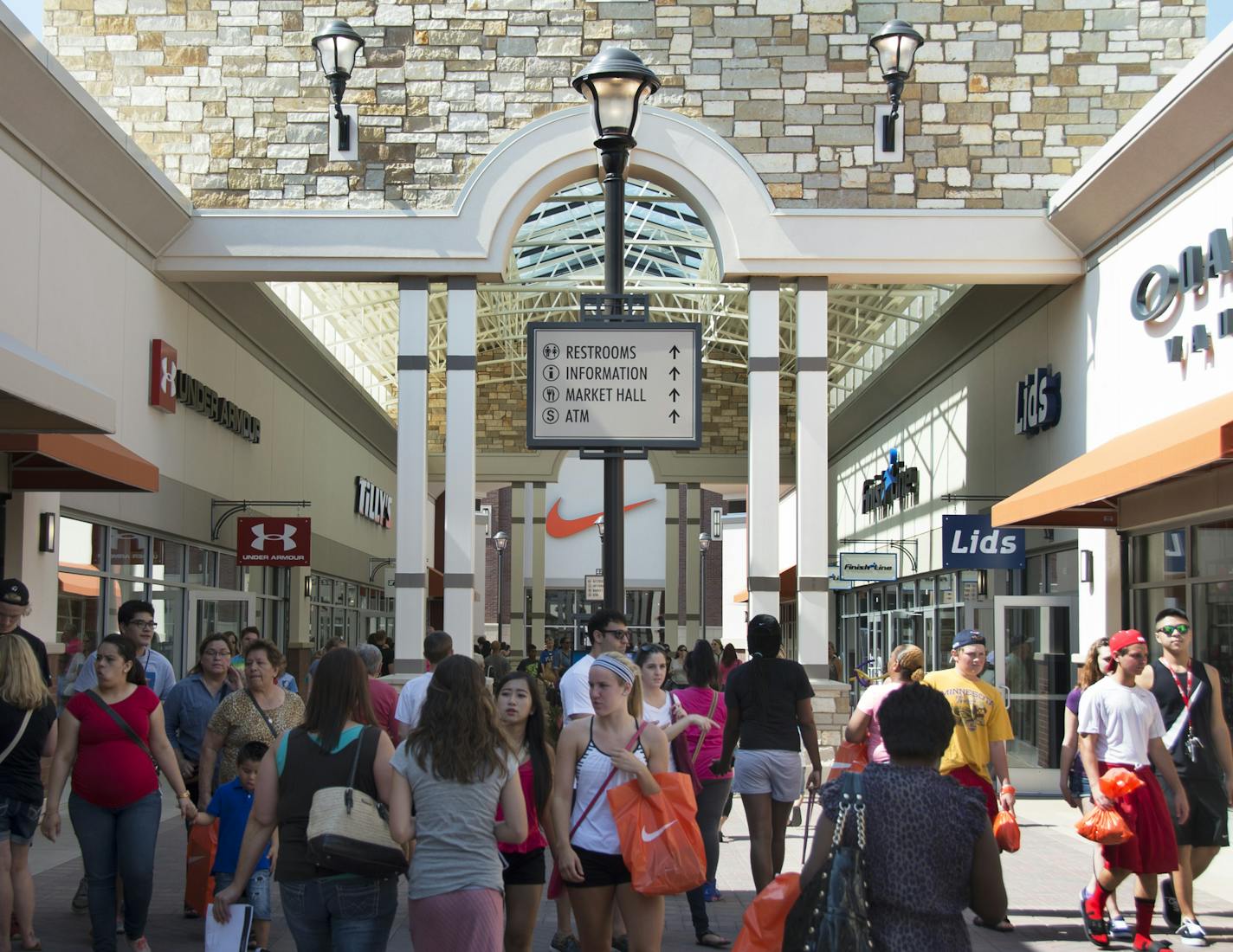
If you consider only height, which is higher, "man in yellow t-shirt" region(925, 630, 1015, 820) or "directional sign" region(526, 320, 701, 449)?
"directional sign" region(526, 320, 701, 449)

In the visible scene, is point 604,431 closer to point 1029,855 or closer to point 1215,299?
point 1029,855

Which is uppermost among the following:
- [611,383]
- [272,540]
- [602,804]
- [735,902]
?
[611,383]

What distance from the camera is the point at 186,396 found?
18469mm

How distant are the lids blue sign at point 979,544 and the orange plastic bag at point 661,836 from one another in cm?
1227

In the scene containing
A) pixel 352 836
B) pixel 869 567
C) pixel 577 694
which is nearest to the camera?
pixel 352 836

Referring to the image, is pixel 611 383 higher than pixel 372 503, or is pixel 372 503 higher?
pixel 372 503

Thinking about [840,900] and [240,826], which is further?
[240,826]

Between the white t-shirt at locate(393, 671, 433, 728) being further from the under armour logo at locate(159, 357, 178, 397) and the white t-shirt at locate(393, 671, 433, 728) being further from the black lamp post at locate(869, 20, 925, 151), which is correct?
the black lamp post at locate(869, 20, 925, 151)

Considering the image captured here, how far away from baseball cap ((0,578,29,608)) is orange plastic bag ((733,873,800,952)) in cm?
493

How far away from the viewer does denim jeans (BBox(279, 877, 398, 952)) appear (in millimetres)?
5082

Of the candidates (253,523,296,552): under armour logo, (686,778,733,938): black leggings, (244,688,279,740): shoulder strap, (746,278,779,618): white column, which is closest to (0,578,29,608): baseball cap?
(244,688,279,740): shoulder strap

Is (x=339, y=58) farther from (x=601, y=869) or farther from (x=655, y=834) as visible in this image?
(x=655, y=834)

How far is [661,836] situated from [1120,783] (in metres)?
3.24

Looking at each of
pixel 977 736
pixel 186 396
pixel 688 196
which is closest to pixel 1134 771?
pixel 977 736
